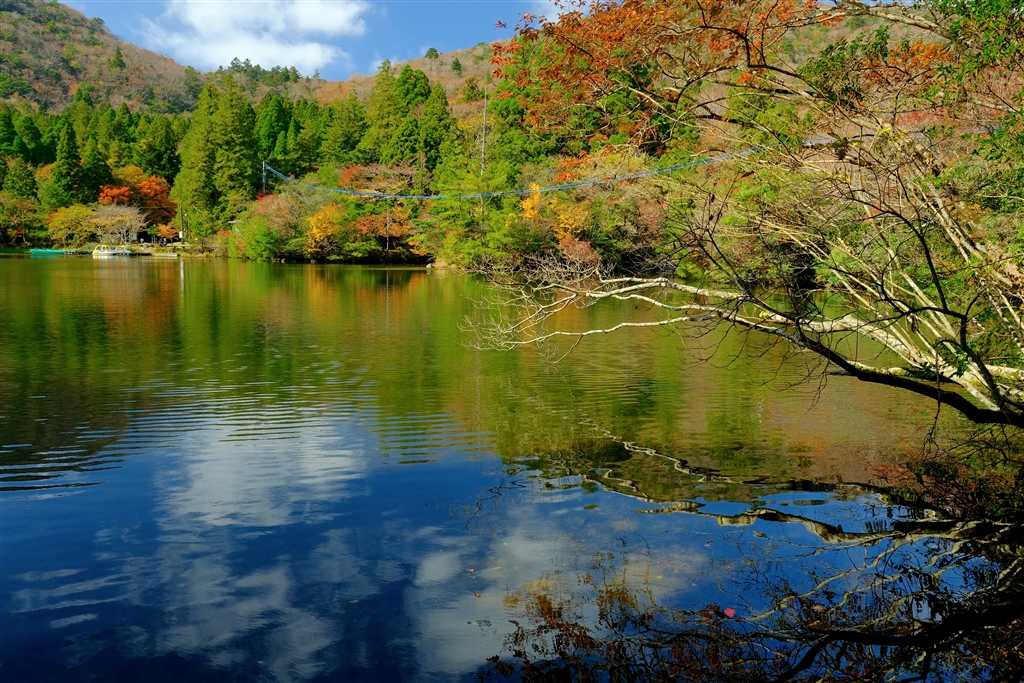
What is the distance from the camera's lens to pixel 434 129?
131ft

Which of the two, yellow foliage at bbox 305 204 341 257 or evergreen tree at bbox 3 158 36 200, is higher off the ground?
evergreen tree at bbox 3 158 36 200

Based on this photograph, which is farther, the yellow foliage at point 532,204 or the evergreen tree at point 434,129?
the evergreen tree at point 434,129

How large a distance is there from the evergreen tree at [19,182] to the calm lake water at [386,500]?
1743 inches

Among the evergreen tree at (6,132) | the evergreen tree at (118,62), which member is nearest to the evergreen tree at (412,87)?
the evergreen tree at (6,132)

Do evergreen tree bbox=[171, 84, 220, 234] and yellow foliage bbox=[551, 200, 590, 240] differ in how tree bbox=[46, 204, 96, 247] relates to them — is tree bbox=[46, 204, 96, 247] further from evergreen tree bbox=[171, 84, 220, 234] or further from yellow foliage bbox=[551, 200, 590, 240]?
yellow foliage bbox=[551, 200, 590, 240]

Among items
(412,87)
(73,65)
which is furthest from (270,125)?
(73,65)

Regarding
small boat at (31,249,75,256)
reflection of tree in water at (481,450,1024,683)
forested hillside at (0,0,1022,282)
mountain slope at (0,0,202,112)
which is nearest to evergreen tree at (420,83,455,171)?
forested hillside at (0,0,1022,282)

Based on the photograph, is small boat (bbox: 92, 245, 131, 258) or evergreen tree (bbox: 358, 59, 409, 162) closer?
evergreen tree (bbox: 358, 59, 409, 162)

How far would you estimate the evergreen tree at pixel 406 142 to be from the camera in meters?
40.1

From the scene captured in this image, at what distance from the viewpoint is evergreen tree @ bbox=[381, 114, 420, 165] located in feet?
131

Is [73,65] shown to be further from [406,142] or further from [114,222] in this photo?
[406,142]

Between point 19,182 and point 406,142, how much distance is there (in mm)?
26225

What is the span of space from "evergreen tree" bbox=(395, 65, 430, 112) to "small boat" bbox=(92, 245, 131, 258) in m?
18.8

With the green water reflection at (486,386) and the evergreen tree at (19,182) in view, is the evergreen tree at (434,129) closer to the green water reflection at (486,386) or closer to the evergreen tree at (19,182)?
the green water reflection at (486,386)
